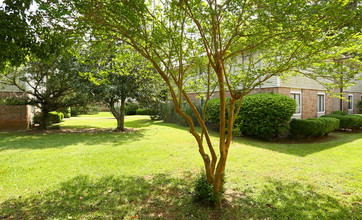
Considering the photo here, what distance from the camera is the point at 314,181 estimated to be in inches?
184

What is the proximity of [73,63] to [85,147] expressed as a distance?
5459 mm

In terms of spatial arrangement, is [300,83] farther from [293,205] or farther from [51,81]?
[51,81]

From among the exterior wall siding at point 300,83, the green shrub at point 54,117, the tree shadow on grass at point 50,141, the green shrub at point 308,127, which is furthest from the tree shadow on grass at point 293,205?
the green shrub at point 54,117

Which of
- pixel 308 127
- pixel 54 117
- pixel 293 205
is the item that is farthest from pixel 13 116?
pixel 308 127

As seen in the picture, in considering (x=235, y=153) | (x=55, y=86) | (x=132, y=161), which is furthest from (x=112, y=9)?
(x=55, y=86)

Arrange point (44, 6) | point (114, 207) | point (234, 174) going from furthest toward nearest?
point (234, 174) < point (114, 207) < point (44, 6)

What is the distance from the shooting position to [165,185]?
14.4 feet

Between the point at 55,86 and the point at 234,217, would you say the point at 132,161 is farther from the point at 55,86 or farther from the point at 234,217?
the point at 55,86

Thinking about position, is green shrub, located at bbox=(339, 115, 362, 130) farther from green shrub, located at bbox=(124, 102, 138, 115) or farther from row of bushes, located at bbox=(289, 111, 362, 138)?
green shrub, located at bbox=(124, 102, 138, 115)

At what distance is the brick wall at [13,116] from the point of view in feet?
43.7

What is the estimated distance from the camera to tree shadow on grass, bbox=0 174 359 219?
3242 millimetres

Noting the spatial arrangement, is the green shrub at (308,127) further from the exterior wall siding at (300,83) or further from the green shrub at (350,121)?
the green shrub at (350,121)

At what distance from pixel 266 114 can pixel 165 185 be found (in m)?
7.31

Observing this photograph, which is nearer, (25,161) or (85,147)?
(25,161)
